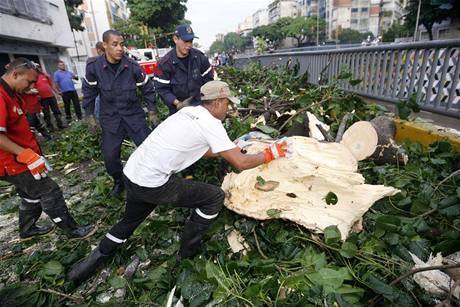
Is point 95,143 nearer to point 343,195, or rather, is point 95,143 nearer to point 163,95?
point 163,95

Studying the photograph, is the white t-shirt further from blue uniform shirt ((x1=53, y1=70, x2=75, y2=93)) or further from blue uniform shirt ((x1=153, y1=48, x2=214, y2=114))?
blue uniform shirt ((x1=53, y1=70, x2=75, y2=93))

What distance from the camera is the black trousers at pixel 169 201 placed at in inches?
83.7

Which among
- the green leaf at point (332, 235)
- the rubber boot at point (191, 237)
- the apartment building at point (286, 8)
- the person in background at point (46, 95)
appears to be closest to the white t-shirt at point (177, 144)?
the rubber boot at point (191, 237)

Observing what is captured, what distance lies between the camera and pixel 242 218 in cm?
258

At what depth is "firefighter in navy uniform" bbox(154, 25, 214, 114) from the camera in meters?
3.64

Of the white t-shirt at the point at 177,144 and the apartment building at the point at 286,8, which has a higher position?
the apartment building at the point at 286,8

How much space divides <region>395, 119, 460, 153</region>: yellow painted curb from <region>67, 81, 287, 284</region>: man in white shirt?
2034 millimetres

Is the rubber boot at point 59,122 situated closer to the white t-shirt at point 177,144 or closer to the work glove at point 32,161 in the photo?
the work glove at point 32,161

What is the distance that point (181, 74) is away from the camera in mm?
3752

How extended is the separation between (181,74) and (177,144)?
6.60 ft

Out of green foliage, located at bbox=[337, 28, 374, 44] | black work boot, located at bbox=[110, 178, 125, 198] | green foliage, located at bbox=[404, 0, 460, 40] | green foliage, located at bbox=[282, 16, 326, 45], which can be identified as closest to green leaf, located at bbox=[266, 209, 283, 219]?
black work boot, located at bbox=[110, 178, 125, 198]

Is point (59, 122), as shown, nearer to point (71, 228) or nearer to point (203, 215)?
point (71, 228)

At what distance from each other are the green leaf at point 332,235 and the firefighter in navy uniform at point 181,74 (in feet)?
7.51

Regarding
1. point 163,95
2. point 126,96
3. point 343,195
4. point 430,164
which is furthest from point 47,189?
point 430,164
